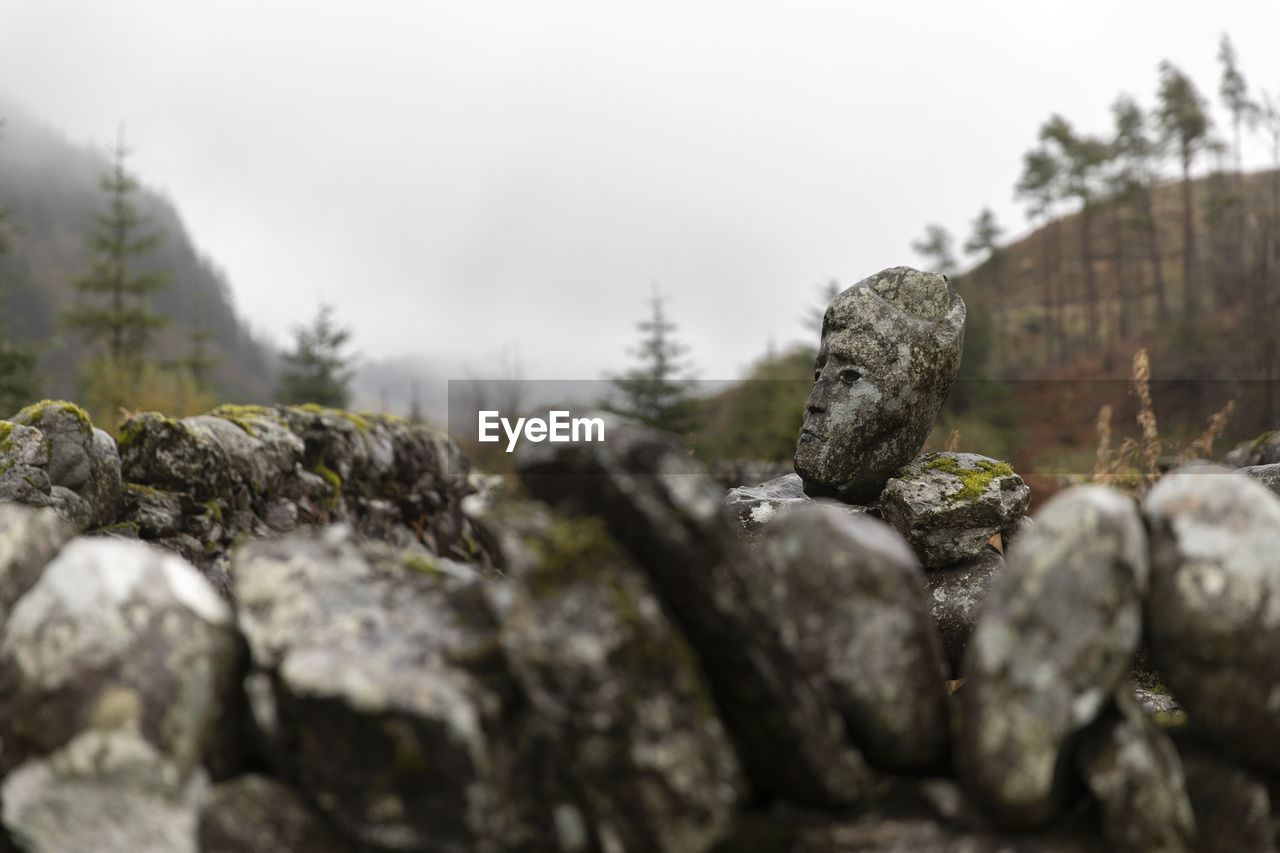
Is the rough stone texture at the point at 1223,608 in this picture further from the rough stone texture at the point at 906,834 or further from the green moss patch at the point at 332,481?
the green moss patch at the point at 332,481

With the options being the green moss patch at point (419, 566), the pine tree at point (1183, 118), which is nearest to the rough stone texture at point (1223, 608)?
the green moss patch at point (419, 566)

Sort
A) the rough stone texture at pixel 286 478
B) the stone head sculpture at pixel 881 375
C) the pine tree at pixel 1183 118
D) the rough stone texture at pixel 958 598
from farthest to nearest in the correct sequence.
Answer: the pine tree at pixel 1183 118
the rough stone texture at pixel 286 478
the stone head sculpture at pixel 881 375
the rough stone texture at pixel 958 598

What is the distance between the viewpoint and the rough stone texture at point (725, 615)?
1.88 m

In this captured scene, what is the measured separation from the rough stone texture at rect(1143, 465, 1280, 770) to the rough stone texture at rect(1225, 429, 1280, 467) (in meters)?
5.01

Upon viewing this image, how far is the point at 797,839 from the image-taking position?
1.93m

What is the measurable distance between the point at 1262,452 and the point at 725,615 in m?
6.71

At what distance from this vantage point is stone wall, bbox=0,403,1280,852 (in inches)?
70.0

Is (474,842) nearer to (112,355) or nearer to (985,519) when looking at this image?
(985,519)

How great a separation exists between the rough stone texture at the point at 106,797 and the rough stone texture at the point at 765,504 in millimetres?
3213

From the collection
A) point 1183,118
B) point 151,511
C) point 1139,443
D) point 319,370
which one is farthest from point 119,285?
point 1183,118

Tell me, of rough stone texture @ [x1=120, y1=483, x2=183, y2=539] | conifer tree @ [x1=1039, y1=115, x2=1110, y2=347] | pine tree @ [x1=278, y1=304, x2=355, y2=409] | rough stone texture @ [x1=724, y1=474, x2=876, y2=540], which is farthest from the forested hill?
rough stone texture @ [x1=724, y1=474, x2=876, y2=540]

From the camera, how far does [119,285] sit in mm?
24469

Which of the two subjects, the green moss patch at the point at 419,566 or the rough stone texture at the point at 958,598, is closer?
the green moss patch at the point at 419,566

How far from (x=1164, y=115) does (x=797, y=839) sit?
128 feet
